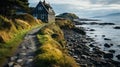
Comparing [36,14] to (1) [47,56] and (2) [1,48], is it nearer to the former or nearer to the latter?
(2) [1,48]

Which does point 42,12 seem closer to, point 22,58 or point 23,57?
point 23,57

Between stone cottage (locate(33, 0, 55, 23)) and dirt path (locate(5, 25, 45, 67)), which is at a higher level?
dirt path (locate(5, 25, 45, 67))

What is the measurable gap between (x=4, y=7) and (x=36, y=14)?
6143 cm

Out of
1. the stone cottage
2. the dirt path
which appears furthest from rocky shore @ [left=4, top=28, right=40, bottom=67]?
the stone cottage

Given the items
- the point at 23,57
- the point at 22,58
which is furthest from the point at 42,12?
the point at 22,58

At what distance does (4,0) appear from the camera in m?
39.8

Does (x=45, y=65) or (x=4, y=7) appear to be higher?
(x=4, y=7)

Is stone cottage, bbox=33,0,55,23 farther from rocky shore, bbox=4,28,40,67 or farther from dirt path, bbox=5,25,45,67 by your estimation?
rocky shore, bbox=4,28,40,67

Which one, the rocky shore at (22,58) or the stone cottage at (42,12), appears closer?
the rocky shore at (22,58)

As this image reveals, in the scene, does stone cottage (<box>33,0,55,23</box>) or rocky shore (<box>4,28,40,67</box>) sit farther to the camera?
stone cottage (<box>33,0,55,23</box>)

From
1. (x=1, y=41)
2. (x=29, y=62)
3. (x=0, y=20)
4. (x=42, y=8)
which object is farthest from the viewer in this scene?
(x=42, y=8)

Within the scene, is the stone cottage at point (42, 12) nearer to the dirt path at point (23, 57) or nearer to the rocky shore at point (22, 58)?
the dirt path at point (23, 57)

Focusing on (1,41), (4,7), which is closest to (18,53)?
(1,41)

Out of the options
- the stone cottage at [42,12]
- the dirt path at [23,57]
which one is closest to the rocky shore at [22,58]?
the dirt path at [23,57]
